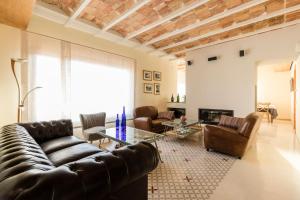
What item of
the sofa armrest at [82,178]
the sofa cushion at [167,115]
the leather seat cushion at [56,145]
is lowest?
the leather seat cushion at [56,145]

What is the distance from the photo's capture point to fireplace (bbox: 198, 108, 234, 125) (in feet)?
17.3

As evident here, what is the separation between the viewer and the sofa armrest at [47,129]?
2.46 m

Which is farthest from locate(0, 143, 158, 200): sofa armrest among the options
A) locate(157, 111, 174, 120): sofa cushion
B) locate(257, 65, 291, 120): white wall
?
locate(257, 65, 291, 120): white wall

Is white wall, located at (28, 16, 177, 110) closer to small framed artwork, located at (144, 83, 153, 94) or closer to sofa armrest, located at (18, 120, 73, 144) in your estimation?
small framed artwork, located at (144, 83, 153, 94)

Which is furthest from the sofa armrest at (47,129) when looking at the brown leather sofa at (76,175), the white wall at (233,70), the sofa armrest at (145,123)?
the white wall at (233,70)

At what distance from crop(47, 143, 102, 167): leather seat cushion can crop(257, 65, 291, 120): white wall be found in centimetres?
875

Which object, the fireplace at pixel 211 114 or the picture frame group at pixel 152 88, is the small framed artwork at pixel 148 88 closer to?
the picture frame group at pixel 152 88

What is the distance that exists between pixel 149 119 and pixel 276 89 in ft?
25.3

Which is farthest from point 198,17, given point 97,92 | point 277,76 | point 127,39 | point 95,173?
point 277,76

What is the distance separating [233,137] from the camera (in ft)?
9.98

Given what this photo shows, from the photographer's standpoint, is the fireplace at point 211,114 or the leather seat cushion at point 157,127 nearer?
the leather seat cushion at point 157,127

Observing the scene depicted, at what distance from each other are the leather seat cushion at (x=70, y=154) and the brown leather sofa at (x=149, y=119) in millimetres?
2330

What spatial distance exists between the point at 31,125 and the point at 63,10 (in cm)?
254

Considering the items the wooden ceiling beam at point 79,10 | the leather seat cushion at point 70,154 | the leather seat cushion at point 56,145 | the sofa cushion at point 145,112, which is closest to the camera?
the leather seat cushion at point 70,154
